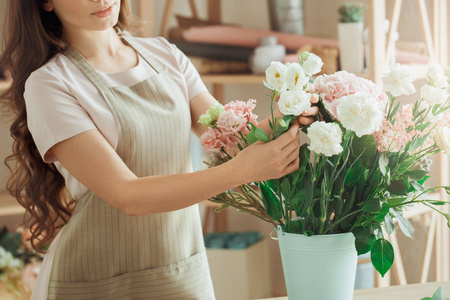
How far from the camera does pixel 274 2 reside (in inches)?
93.6

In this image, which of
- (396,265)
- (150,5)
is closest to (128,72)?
(150,5)

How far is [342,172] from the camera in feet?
3.05

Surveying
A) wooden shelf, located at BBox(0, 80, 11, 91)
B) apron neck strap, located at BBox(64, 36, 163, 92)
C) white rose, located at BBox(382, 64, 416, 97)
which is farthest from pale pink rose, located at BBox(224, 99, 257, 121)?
wooden shelf, located at BBox(0, 80, 11, 91)

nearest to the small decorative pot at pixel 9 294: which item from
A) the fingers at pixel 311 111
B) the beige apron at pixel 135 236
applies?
the beige apron at pixel 135 236

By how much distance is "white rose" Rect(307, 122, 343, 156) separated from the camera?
84 centimetres

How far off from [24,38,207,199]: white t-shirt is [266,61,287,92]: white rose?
416mm

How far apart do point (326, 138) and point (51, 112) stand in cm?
55

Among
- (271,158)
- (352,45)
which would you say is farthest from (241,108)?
(352,45)

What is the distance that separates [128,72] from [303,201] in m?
0.54

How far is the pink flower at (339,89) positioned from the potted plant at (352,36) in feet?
3.53

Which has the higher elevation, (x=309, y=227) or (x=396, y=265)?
(x=309, y=227)

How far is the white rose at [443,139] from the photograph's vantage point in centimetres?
91

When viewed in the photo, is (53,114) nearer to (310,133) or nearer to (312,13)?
(310,133)

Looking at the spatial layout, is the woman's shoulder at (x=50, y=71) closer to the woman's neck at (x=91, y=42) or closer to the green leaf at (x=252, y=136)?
the woman's neck at (x=91, y=42)
